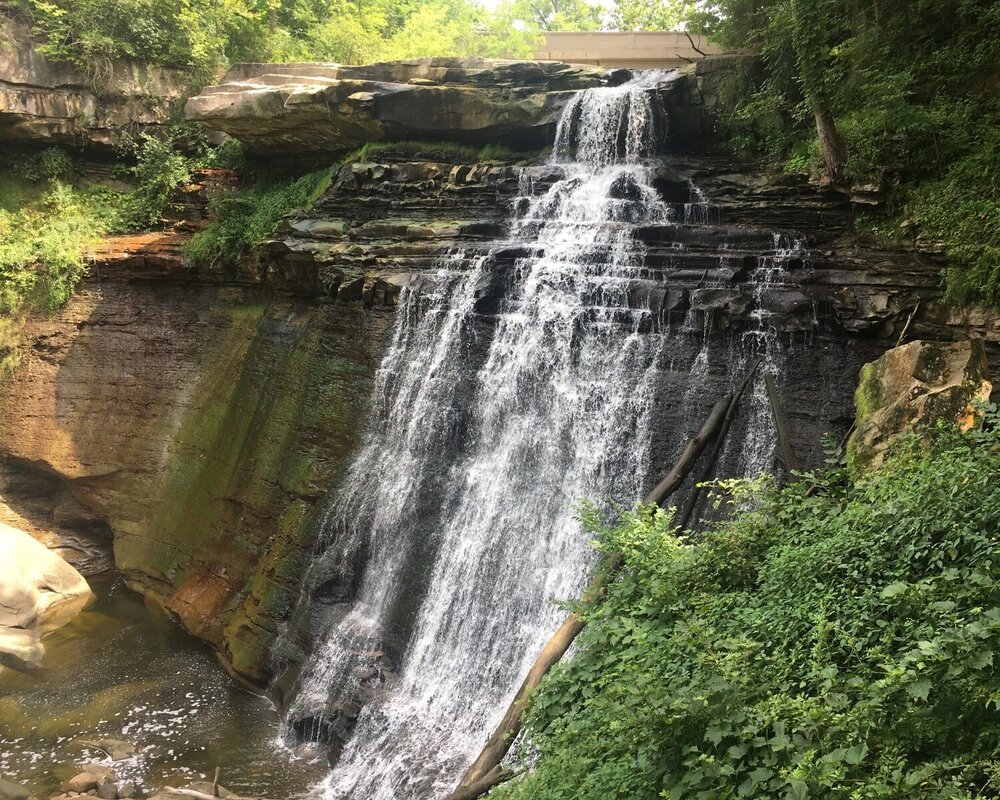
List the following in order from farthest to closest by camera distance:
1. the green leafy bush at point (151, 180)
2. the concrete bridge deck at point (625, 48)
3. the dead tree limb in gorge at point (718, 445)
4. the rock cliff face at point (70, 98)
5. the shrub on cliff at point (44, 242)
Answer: the concrete bridge deck at point (625, 48)
the green leafy bush at point (151, 180)
the rock cliff face at point (70, 98)
the shrub on cliff at point (44, 242)
the dead tree limb in gorge at point (718, 445)

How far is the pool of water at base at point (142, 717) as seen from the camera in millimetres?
9078

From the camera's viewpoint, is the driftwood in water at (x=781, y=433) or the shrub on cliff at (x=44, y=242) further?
the shrub on cliff at (x=44, y=242)

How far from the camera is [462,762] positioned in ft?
27.3

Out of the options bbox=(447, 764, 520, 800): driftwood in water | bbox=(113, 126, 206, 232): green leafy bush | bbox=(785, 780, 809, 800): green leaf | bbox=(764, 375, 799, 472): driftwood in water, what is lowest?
bbox=(447, 764, 520, 800): driftwood in water

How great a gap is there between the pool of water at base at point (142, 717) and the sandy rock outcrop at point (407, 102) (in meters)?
10.6

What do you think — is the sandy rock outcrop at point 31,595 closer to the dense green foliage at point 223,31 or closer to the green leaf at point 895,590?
the dense green foliage at point 223,31

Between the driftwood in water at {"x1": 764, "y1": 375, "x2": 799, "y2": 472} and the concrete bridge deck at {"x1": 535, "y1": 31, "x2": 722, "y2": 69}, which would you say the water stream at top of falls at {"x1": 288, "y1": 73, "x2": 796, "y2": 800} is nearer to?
the driftwood in water at {"x1": 764, "y1": 375, "x2": 799, "y2": 472}

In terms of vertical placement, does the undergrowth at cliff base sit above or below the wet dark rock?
above

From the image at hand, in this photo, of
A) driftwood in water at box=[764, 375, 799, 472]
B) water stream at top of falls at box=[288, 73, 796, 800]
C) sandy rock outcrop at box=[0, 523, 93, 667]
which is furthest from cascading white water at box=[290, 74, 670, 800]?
sandy rock outcrop at box=[0, 523, 93, 667]

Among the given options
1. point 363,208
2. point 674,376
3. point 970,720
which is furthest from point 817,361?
point 363,208

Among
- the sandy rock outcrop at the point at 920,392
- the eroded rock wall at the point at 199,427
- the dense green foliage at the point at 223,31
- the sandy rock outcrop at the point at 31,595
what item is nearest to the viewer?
the sandy rock outcrop at the point at 920,392

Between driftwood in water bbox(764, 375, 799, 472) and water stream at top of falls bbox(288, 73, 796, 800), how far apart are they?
1687 millimetres

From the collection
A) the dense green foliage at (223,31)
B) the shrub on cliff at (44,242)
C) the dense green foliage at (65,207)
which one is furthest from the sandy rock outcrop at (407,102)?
the shrub on cliff at (44,242)

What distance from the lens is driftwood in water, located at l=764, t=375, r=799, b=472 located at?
27.3 ft
